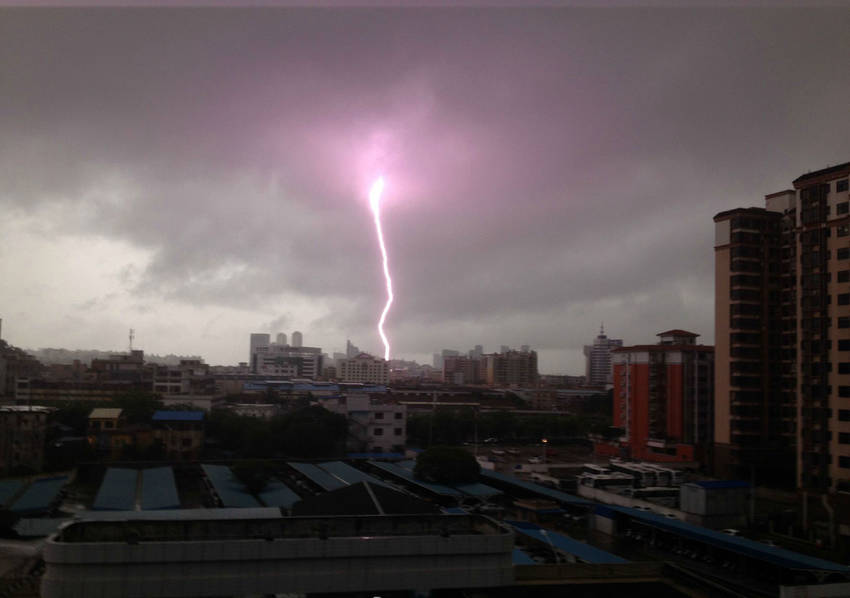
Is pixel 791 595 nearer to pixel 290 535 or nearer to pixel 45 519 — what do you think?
pixel 290 535

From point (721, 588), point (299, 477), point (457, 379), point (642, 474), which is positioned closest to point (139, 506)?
point (299, 477)

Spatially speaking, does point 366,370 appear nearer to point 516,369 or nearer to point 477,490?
point 516,369

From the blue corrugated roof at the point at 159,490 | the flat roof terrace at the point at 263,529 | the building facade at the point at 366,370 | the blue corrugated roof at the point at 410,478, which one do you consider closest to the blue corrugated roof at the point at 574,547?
the blue corrugated roof at the point at 410,478

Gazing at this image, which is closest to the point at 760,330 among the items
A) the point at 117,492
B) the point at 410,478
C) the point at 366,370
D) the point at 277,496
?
the point at 410,478

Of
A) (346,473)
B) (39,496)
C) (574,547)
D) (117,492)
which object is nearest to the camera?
(574,547)

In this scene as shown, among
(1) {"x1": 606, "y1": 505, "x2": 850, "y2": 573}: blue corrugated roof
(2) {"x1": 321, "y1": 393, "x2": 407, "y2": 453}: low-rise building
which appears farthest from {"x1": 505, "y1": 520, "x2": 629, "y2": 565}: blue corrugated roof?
(2) {"x1": 321, "y1": 393, "x2": 407, "y2": 453}: low-rise building

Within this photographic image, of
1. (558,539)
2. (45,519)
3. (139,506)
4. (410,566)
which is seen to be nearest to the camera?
(410,566)
